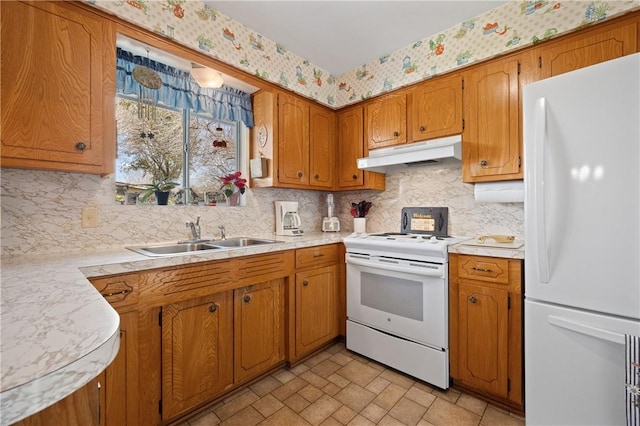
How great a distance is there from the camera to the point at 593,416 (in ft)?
4.17

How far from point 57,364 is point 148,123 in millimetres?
2089

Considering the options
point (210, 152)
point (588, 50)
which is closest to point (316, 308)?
point (210, 152)

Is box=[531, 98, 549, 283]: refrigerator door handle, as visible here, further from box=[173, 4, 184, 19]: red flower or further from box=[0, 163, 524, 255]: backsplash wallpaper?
box=[173, 4, 184, 19]: red flower

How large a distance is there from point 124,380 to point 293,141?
2053 mm

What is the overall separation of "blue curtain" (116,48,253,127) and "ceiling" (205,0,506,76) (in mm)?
559

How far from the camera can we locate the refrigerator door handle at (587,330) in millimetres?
1198

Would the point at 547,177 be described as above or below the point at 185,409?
above

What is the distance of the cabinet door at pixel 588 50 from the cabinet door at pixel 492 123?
0.60 ft

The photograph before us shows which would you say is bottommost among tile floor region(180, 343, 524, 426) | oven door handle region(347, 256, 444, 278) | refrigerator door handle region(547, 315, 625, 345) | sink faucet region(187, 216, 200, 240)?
tile floor region(180, 343, 524, 426)

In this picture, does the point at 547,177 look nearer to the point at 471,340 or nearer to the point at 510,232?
the point at 510,232

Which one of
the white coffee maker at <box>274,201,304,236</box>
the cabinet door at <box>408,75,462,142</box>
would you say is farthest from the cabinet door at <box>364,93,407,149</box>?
the white coffee maker at <box>274,201,304,236</box>

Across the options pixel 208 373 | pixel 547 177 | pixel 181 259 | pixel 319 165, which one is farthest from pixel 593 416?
pixel 319 165

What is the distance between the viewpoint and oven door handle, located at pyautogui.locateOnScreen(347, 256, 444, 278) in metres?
1.88

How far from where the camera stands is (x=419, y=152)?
2.19m
